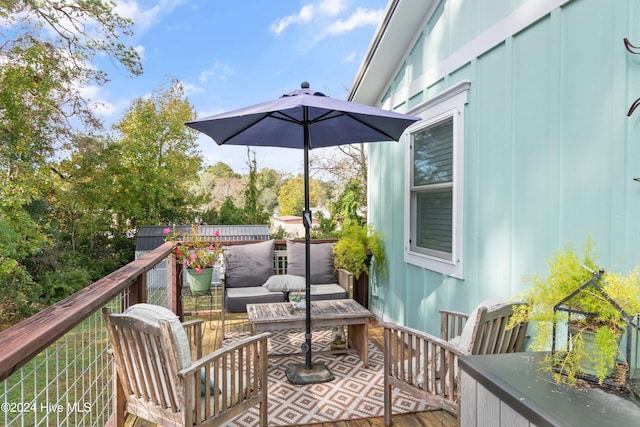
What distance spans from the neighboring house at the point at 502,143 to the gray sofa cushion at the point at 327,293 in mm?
653

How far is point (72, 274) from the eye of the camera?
921cm

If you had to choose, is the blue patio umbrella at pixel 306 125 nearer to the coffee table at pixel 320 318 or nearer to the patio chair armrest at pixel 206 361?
the coffee table at pixel 320 318

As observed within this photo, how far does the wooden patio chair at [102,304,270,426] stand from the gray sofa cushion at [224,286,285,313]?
2322 mm

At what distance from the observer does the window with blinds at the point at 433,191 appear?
135 inches

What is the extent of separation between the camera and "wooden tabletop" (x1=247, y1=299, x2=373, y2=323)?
132 inches

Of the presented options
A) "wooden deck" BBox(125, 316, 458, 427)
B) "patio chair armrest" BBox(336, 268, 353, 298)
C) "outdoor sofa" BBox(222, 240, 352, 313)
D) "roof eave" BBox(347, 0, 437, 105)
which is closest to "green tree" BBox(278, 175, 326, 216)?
"outdoor sofa" BBox(222, 240, 352, 313)

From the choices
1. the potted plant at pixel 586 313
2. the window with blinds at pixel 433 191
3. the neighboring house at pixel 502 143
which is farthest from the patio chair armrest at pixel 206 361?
the window with blinds at pixel 433 191

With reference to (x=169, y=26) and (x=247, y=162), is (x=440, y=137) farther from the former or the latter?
(x=169, y=26)

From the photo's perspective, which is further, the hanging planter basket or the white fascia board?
the hanging planter basket

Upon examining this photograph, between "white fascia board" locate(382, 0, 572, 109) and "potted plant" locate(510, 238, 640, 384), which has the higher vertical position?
"white fascia board" locate(382, 0, 572, 109)

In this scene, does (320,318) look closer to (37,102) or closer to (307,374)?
(307,374)

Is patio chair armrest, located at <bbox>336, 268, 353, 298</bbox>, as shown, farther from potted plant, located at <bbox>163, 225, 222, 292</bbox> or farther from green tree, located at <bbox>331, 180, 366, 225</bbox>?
green tree, located at <bbox>331, 180, 366, 225</bbox>

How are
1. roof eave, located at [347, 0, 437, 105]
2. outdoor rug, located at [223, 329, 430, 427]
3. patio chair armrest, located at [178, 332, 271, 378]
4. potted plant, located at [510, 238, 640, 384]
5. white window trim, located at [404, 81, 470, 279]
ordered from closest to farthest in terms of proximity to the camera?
potted plant, located at [510, 238, 640, 384] → patio chair armrest, located at [178, 332, 271, 378] → outdoor rug, located at [223, 329, 430, 427] → white window trim, located at [404, 81, 470, 279] → roof eave, located at [347, 0, 437, 105]

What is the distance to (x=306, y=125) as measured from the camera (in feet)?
10.5
